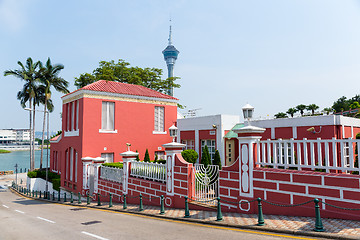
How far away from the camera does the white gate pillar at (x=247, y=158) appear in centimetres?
938

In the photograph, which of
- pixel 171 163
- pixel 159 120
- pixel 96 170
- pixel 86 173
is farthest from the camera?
pixel 159 120

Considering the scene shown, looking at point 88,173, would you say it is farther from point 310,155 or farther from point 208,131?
point 310,155

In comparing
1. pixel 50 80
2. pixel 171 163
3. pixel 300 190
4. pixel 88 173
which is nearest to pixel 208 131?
pixel 88 173

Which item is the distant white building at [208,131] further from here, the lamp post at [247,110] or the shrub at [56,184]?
the shrub at [56,184]

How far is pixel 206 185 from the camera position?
36.0ft

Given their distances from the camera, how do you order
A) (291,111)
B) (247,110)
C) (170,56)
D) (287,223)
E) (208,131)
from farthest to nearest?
(170,56) < (291,111) < (208,131) < (247,110) < (287,223)

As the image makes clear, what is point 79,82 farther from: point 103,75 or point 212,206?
point 212,206

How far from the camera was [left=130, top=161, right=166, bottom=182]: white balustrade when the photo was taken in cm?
1301

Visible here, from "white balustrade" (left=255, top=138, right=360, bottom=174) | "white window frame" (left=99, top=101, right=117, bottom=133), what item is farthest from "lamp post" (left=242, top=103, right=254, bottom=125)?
"white window frame" (left=99, top=101, right=117, bottom=133)

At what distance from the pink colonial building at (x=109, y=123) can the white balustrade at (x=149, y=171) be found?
598 cm

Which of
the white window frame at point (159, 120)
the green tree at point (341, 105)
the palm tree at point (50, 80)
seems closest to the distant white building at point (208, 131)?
the white window frame at point (159, 120)

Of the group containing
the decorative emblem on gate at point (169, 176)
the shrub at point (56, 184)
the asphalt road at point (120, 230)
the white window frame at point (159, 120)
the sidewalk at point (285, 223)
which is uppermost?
the white window frame at point (159, 120)

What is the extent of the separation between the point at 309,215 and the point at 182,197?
5.21 m

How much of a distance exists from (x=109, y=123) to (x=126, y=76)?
69.8 ft
